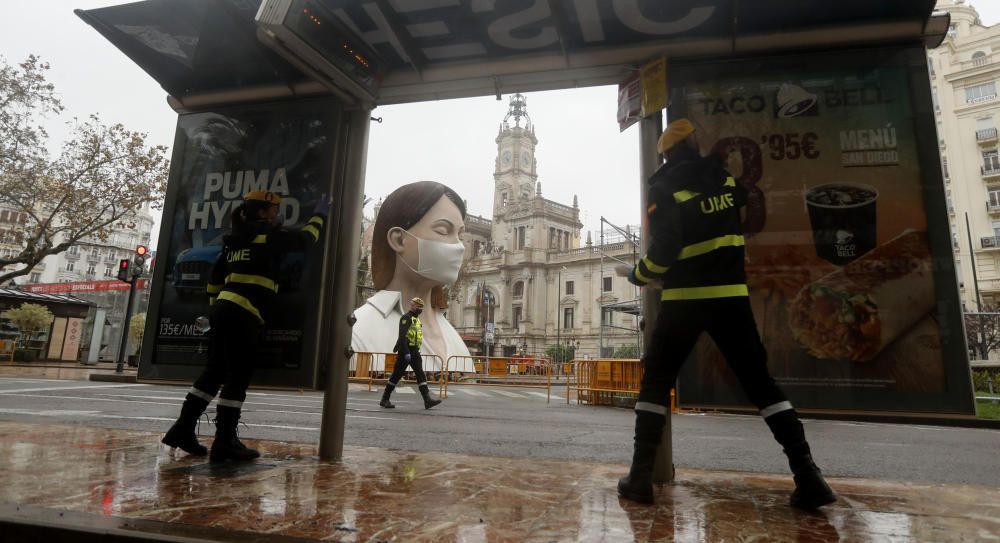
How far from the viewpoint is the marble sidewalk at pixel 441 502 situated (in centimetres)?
218

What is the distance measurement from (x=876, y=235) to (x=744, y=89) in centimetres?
117

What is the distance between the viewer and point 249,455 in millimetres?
3672

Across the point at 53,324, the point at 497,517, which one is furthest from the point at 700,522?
the point at 53,324

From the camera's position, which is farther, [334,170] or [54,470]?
[334,170]

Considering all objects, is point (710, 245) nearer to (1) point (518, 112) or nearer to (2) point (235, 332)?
(2) point (235, 332)

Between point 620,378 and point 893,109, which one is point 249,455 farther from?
point 620,378

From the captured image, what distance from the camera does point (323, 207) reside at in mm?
4098

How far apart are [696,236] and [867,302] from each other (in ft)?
4.18

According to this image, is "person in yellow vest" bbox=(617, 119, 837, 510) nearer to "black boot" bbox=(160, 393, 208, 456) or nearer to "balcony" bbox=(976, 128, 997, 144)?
"black boot" bbox=(160, 393, 208, 456)

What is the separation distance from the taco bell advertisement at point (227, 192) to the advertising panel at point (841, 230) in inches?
106

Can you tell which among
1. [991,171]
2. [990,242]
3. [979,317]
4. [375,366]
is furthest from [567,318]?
[979,317]

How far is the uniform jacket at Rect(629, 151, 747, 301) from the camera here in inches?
116

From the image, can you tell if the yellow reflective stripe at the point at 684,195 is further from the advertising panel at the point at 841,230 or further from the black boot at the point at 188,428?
the black boot at the point at 188,428

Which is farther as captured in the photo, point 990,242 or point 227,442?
point 990,242
